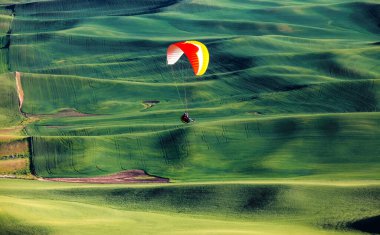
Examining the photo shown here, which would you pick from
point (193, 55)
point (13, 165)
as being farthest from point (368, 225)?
point (13, 165)

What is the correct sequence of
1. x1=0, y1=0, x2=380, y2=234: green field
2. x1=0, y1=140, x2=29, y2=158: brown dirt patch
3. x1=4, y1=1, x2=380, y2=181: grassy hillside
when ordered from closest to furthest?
x1=0, y1=0, x2=380, y2=234: green field
x1=4, y1=1, x2=380, y2=181: grassy hillside
x1=0, y1=140, x2=29, y2=158: brown dirt patch

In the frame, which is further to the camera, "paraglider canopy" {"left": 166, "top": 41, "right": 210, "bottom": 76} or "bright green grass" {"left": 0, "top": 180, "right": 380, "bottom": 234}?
"paraglider canopy" {"left": 166, "top": 41, "right": 210, "bottom": 76}

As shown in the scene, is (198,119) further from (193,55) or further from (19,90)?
(19,90)

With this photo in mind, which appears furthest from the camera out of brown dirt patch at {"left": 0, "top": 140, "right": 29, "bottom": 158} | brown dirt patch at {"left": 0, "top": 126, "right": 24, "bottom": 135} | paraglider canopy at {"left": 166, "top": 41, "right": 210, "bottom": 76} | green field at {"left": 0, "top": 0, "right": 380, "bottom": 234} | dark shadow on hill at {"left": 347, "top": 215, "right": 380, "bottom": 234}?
brown dirt patch at {"left": 0, "top": 126, "right": 24, "bottom": 135}

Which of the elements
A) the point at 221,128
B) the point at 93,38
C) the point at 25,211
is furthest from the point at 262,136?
the point at 93,38

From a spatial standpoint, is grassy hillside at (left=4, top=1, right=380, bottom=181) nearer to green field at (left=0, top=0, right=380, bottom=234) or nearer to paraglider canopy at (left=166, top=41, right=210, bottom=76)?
green field at (left=0, top=0, right=380, bottom=234)

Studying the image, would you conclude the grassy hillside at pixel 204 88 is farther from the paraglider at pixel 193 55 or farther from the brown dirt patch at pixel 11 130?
the paraglider at pixel 193 55

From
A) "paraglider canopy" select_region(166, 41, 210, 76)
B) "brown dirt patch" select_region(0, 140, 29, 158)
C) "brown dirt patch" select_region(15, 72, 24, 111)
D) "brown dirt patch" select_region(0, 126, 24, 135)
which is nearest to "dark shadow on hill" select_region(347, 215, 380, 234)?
"paraglider canopy" select_region(166, 41, 210, 76)

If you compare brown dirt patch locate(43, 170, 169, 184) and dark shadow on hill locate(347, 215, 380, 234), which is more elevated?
dark shadow on hill locate(347, 215, 380, 234)
